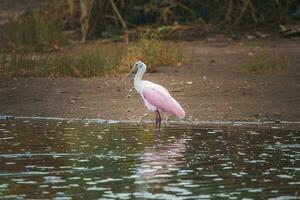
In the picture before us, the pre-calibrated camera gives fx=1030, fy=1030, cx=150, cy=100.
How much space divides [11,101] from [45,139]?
3.61 m

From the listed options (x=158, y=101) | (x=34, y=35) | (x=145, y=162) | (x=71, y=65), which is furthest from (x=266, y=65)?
(x=145, y=162)

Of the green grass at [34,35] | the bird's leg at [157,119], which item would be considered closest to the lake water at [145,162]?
the bird's leg at [157,119]

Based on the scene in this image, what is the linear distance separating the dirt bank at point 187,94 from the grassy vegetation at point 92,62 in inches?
12.2

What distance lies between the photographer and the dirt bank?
A: 15211mm

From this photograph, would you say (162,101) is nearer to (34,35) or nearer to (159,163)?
(159,163)

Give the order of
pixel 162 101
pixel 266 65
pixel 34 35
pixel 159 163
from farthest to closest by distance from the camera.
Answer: pixel 34 35, pixel 266 65, pixel 162 101, pixel 159 163

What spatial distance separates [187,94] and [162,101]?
216 cm

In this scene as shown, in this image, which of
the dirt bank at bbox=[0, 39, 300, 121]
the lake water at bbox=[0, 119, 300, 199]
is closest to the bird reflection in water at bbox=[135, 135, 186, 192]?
the lake water at bbox=[0, 119, 300, 199]

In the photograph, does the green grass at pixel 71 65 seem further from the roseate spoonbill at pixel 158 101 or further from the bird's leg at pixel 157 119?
the bird's leg at pixel 157 119

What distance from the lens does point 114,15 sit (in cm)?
2402

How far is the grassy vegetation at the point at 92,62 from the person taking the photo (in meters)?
18.4

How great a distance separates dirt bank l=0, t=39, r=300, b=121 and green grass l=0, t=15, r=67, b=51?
3734 mm

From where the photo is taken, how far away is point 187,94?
16.5 metres

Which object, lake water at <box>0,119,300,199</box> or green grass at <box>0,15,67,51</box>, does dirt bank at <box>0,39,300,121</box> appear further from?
green grass at <box>0,15,67,51</box>
